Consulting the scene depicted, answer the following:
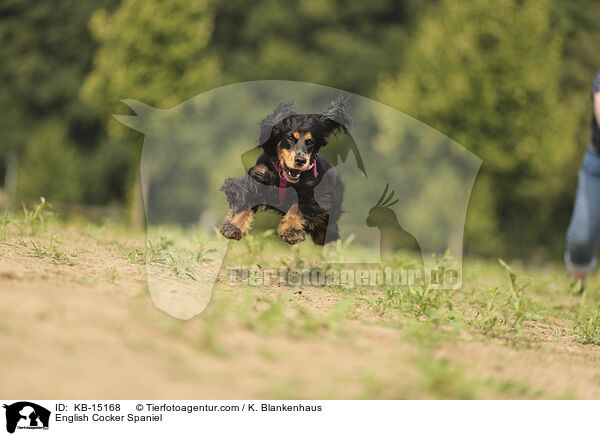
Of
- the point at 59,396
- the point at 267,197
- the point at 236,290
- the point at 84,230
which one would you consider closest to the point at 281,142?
the point at 267,197

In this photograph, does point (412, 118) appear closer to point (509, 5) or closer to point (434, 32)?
point (434, 32)

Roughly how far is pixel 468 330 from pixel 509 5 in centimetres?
1175

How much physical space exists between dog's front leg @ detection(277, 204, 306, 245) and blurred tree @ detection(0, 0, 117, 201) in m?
16.2

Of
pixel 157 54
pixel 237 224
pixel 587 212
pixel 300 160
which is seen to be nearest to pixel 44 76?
pixel 157 54

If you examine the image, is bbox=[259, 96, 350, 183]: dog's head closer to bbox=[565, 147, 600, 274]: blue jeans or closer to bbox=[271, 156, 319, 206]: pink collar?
bbox=[271, 156, 319, 206]: pink collar

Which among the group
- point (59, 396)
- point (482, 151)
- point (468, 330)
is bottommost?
point (59, 396)

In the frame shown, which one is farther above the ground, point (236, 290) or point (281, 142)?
point (281, 142)

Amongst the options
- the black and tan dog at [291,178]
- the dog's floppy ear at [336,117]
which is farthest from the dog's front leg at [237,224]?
the dog's floppy ear at [336,117]

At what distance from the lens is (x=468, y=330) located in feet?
10.2

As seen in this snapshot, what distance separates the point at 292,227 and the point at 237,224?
417 millimetres

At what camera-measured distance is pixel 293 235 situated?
422 cm
